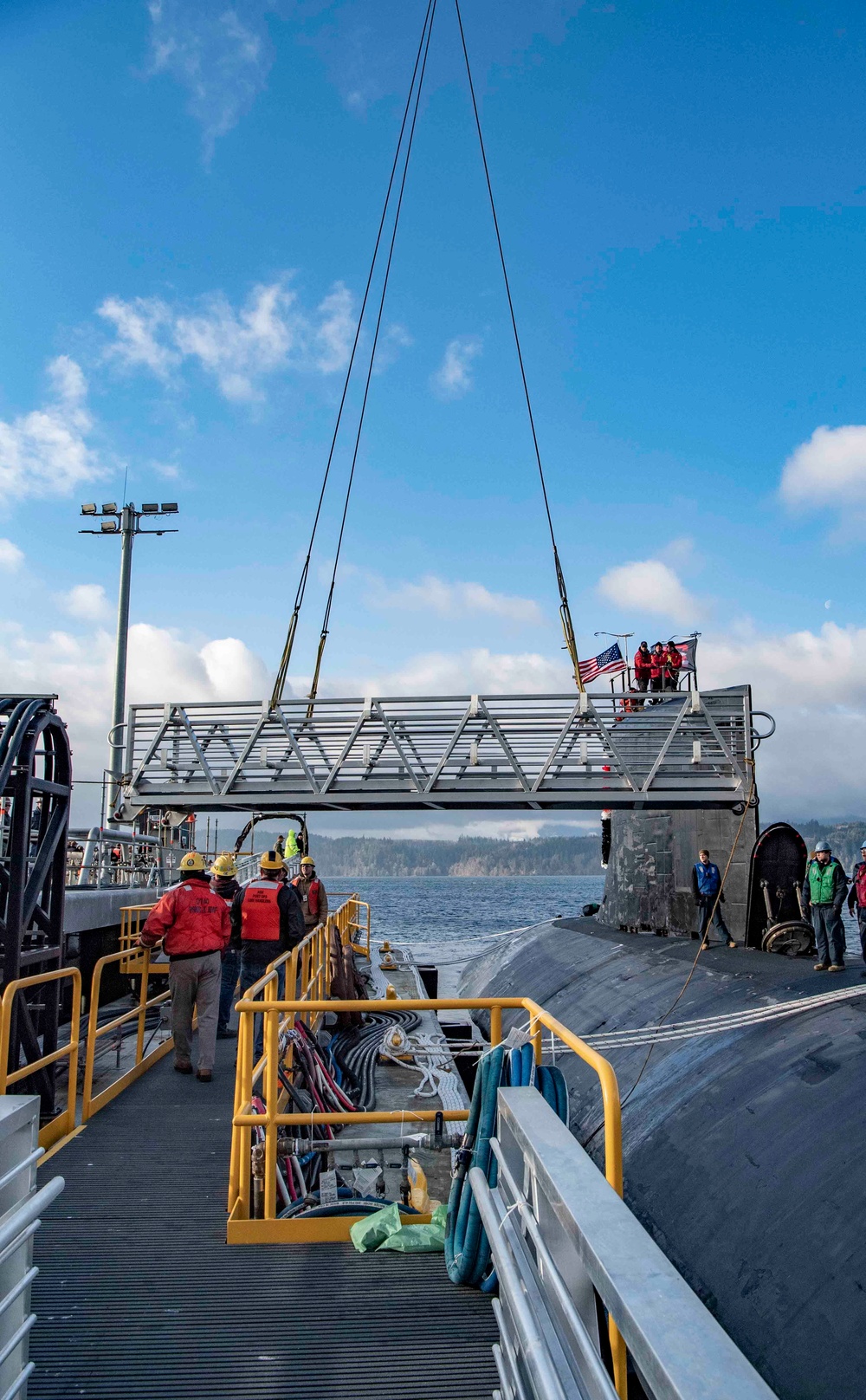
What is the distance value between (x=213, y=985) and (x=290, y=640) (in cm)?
745

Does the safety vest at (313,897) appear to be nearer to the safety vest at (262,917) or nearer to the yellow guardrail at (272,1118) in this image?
the safety vest at (262,917)

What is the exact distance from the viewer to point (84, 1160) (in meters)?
6.46

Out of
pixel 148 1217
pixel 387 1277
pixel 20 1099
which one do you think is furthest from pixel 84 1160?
pixel 20 1099

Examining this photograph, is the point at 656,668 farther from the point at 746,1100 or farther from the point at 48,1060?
the point at 48,1060

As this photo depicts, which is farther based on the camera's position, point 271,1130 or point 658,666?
point 658,666

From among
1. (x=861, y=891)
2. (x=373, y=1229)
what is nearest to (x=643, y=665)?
(x=861, y=891)

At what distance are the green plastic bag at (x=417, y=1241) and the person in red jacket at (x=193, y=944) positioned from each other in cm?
372

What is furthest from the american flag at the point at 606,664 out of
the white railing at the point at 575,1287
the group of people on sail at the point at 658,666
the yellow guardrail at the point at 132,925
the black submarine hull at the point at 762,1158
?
the white railing at the point at 575,1287

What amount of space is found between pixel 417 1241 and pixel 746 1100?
3.49 m

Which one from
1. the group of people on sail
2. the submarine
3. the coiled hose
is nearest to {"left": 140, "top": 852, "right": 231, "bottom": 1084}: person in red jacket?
the submarine

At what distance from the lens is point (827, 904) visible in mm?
10570

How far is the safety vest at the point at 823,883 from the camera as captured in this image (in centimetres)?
1063

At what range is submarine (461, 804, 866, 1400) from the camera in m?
5.16

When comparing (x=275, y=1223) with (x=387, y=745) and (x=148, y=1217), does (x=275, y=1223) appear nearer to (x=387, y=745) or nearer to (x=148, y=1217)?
(x=148, y=1217)
